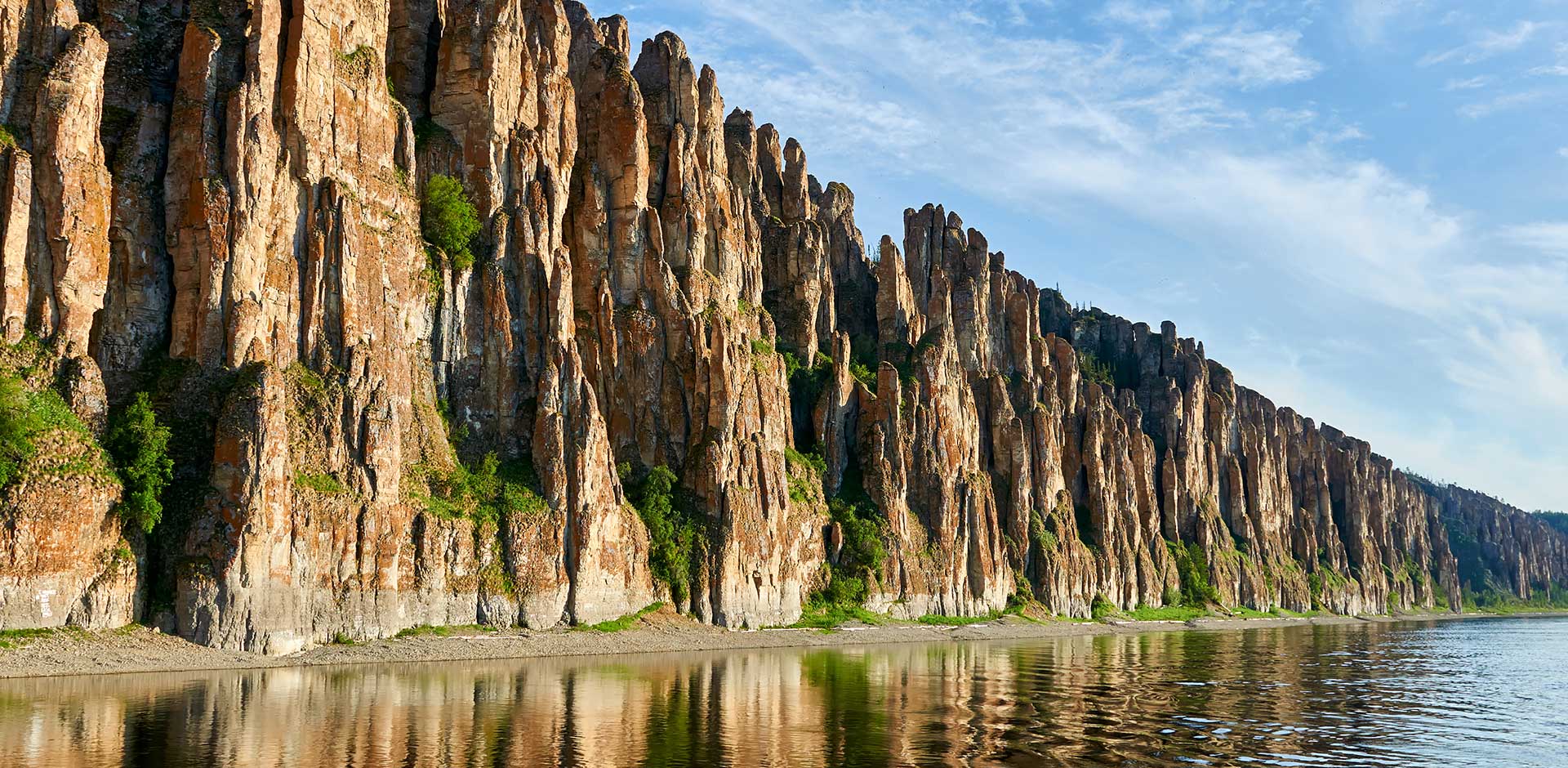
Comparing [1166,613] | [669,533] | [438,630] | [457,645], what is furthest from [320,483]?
[1166,613]

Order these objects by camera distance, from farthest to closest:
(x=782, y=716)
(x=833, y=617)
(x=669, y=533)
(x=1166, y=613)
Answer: (x=1166, y=613), (x=833, y=617), (x=669, y=533), (x=782, y=716)

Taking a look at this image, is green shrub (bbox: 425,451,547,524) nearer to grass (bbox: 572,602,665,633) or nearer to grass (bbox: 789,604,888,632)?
grass (bbox: 572,602,665,633)

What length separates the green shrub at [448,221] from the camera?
10875 cm

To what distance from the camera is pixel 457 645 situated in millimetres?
84875

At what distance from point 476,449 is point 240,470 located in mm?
28337

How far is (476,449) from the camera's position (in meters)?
105

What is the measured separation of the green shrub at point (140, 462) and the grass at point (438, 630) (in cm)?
1794

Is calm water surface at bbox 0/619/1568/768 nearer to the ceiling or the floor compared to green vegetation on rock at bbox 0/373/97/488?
nearer to the floor

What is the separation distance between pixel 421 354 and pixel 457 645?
2909cm

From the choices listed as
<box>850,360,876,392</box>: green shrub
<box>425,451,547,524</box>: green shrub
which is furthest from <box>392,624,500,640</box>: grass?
<box>850,360,876,392</box>: green shrub

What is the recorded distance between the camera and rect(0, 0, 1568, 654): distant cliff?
77.6 metres

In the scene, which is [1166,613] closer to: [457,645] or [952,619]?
[952,619]

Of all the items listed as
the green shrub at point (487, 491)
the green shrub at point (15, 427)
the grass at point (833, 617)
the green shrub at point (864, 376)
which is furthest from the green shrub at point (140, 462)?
the green shrub at point (864, 376)

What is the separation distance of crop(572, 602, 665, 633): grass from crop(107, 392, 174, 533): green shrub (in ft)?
109
